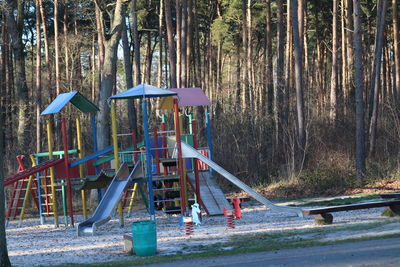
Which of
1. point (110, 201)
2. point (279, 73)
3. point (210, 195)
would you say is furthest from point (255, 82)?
point (110, 201)

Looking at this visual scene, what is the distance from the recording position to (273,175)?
100ft

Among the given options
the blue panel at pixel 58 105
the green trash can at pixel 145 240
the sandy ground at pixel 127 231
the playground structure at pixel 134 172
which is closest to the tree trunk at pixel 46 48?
the playground structure at pixel 134 172

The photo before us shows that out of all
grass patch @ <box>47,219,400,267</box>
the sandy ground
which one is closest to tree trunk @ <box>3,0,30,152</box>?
the sandy ground

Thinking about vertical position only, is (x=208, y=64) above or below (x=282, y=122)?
above

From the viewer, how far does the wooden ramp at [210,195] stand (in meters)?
20.4

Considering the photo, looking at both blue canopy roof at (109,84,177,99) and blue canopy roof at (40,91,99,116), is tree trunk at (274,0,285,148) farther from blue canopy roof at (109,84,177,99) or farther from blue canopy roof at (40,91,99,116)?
blue canopy roof at (109,84,177,99)

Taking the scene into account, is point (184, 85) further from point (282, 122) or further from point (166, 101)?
point (166, 101)

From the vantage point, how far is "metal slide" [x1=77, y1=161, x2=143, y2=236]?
675 inches

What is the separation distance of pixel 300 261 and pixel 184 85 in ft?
80.2

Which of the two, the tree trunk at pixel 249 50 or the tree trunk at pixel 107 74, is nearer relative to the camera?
the tree trunk at pixel 107 74

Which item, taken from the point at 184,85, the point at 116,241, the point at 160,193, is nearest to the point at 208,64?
the point at 184,85

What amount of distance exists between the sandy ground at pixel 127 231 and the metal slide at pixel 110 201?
0.99 feet

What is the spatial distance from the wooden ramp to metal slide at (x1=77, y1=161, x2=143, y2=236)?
2.46 meters

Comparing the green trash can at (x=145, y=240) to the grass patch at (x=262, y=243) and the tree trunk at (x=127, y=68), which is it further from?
the tree trunk at (x=127, y=68)
